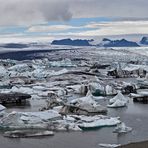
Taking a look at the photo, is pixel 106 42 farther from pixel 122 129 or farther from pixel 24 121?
pixel 122 129

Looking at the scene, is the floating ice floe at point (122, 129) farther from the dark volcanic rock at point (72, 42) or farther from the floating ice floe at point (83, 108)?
the dark volcanic rock at point (72, 42)

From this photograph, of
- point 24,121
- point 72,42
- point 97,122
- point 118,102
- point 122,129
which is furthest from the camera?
point 72,42

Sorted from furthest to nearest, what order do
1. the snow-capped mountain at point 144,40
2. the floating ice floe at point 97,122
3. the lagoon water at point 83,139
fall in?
1. the snow-capped mountain at point 144,40
2. the floating ice floe at point 97,122
3. the lagoon water at point 83,139

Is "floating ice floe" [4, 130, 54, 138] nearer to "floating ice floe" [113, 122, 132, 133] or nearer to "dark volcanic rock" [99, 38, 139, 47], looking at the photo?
"floating ice floe" [113, 122, 132, 133]

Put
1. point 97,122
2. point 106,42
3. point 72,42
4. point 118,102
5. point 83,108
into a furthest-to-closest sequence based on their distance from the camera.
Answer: point 106,42 → point 72,42 → point 118,102 → point 83,108 → point 97,122

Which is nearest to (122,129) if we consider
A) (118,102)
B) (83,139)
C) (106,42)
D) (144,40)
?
(83,139)

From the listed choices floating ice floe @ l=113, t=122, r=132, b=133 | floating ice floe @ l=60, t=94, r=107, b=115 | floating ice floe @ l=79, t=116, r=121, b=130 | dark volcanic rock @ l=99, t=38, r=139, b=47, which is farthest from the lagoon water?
dark volcanic rock @ l=99, t=38, r=139, b=47

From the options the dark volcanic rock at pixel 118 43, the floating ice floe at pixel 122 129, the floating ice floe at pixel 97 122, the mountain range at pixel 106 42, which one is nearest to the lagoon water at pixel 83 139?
A: the floating ice floe at pixel 122 129

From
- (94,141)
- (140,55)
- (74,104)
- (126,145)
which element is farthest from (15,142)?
(140,55)

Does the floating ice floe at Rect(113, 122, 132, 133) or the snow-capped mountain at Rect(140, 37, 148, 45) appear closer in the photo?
the floating ice floe at Rect(113, 122, 132, 133)

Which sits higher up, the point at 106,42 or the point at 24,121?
the point at 106,42

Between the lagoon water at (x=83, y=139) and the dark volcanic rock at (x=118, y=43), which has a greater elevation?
the dark volcanic rock at (x=118, y=43)

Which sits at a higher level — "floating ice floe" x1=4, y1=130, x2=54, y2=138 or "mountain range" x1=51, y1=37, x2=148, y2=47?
"mountain range" x1=51, y1=37, x2=148, y2=47
